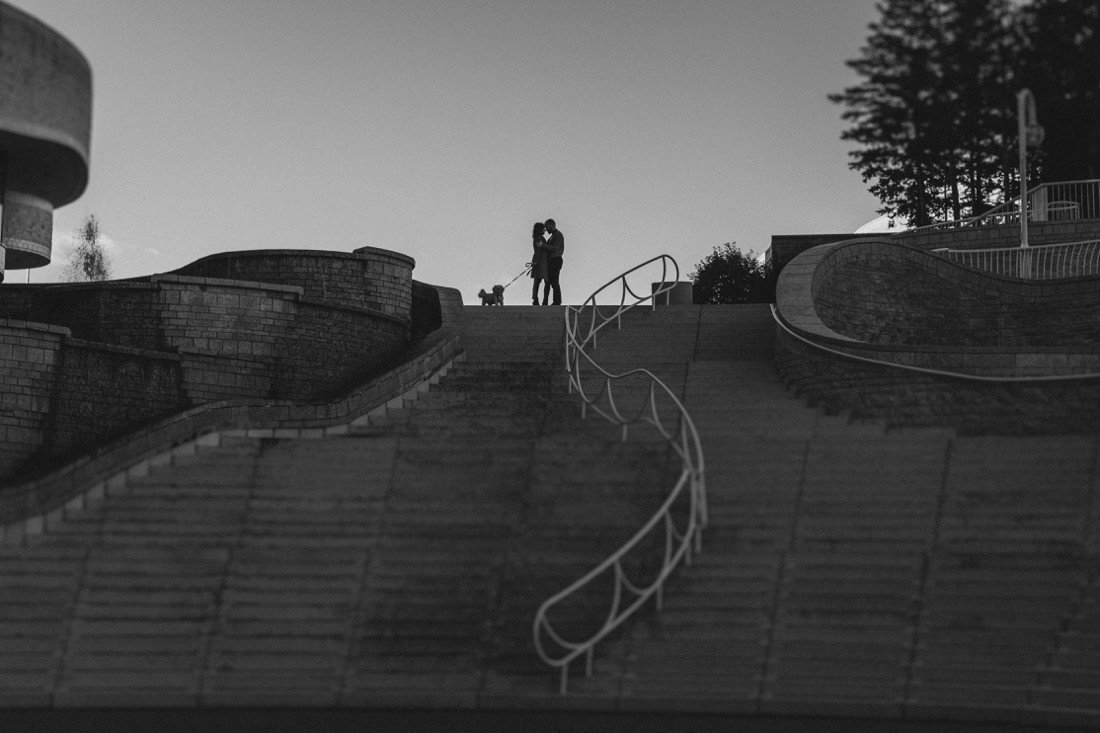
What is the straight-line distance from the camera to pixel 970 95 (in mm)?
23625

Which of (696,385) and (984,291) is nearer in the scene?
(696,385)

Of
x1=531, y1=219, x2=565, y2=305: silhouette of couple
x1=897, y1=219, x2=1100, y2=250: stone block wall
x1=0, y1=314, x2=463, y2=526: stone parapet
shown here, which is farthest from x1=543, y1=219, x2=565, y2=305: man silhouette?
x1=897, y1=219, x2=1100, y2=250: stone block wall

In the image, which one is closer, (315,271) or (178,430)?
(178,430)

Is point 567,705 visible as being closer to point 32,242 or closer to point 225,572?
point 225,572

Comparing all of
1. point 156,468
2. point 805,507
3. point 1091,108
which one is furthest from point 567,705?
point 1091,108

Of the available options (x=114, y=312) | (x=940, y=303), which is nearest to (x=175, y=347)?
(x=114, y=312)

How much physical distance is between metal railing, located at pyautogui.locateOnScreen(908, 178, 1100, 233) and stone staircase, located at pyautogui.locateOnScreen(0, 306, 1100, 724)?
12.5 metres

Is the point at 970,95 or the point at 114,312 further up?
the point at 970,95

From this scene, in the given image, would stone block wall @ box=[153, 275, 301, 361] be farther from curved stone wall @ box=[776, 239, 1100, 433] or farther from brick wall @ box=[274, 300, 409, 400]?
curved stone wall @ box=[776, 239, 1100, 433]

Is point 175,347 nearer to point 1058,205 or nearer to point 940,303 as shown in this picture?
point 940,303

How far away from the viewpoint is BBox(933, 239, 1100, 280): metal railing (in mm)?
19188

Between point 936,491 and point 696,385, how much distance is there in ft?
13.3

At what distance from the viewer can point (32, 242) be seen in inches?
558

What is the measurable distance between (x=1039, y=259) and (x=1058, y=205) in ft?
12.8
